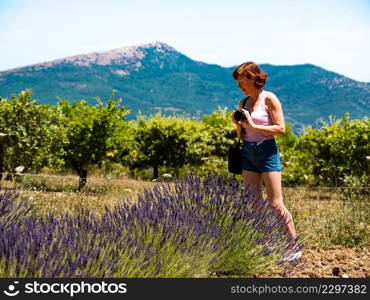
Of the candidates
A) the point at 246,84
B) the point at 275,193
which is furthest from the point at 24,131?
the point at 275,193

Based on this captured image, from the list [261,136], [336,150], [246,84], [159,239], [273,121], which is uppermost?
[246,84]

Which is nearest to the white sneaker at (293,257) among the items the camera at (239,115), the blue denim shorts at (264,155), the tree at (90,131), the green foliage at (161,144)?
the blue denim shorts at (264,155)

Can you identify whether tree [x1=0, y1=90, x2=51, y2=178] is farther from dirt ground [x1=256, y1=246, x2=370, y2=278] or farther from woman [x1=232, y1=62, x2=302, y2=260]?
dirt ground [x1=256, y1=246, x2=370, y2=278]

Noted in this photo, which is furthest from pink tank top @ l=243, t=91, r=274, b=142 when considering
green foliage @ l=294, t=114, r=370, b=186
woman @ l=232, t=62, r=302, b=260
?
green foliage @ l=294, t=114, r=370, b=186

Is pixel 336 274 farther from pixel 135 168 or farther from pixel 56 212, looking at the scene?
Answer: pixel 135 168

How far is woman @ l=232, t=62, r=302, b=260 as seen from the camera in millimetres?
4035

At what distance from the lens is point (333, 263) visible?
4.22 meters

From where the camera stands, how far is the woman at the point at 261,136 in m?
4.04

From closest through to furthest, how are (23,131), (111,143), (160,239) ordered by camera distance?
(160,239) → (23,131) → (111,143)

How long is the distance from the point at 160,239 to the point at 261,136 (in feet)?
4.66

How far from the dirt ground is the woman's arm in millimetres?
1070

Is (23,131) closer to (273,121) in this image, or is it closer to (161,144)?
(161,144)

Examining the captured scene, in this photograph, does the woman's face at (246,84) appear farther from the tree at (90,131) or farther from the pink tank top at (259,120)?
the tree at (90,131)

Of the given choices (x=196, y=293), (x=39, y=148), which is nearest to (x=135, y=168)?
(x=39, y=148)
